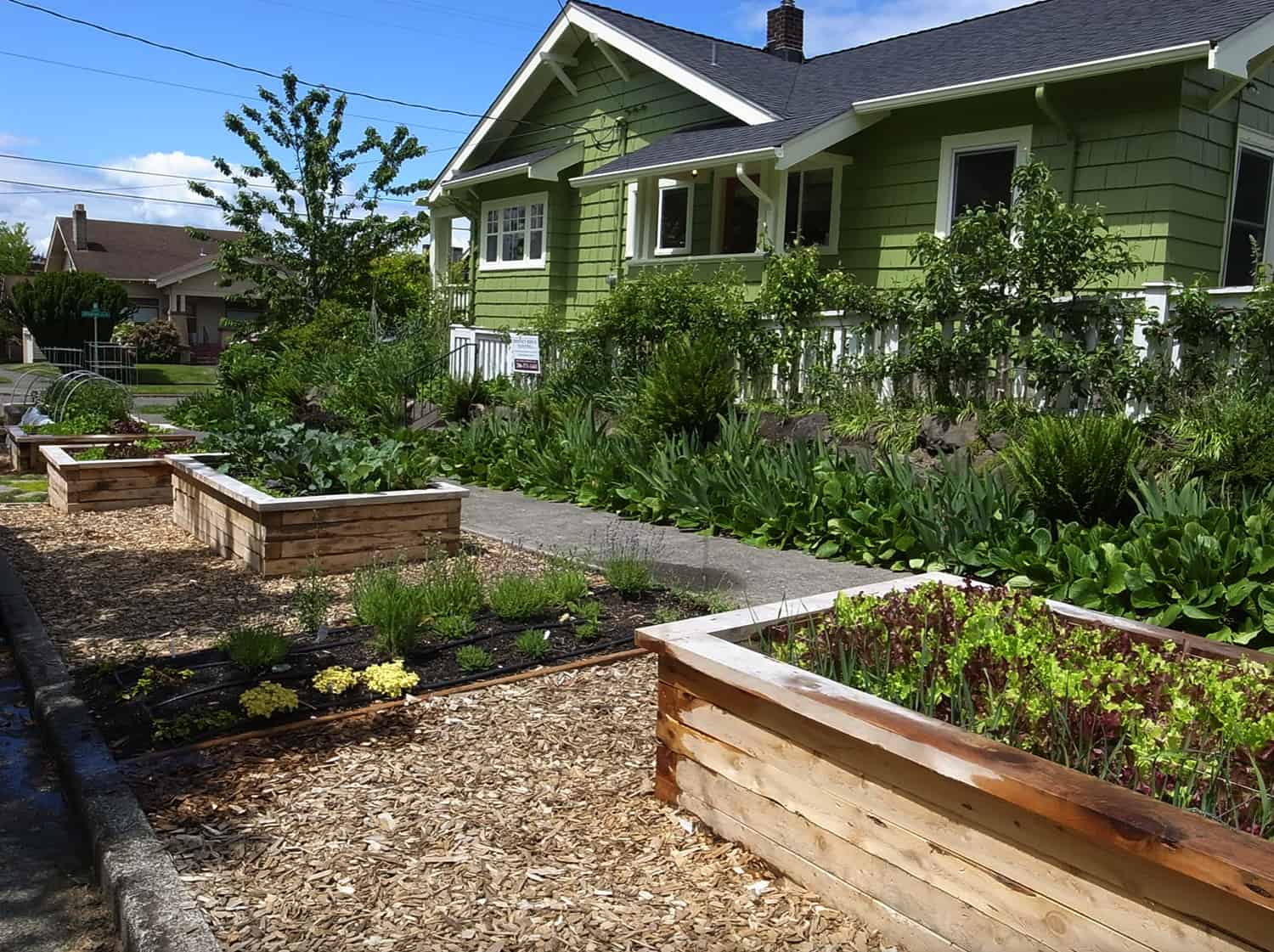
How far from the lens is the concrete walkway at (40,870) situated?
9.34 feet

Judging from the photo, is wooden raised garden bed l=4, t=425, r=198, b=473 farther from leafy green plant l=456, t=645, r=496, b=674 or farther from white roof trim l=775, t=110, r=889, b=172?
leafy green plant l=456, t=645, r=496, b=674

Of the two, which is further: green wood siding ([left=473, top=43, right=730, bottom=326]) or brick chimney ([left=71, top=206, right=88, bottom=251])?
brick chimney ([left=71, top=206, right=88, bottom=251])

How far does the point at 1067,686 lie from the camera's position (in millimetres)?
2846

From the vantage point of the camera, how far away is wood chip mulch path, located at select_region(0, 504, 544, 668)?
17.6 ft

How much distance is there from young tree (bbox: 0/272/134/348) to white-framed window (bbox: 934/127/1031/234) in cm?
3265

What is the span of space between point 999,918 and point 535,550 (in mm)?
5295

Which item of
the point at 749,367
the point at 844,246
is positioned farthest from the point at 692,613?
the point at 844,246

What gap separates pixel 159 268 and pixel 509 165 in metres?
40.2

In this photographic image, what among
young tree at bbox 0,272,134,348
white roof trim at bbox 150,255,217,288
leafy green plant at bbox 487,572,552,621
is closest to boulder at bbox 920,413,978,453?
leafy green plant at bbox 487,572,552,621

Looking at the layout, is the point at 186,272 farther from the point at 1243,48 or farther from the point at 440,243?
the point at 1243,48

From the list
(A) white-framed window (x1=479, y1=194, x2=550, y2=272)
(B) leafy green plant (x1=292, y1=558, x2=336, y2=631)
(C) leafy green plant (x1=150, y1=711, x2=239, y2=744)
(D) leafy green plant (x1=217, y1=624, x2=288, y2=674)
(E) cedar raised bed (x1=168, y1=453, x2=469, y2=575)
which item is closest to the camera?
(C) leafy green plant (x1=150, y1=711, x2=239, y2=744)

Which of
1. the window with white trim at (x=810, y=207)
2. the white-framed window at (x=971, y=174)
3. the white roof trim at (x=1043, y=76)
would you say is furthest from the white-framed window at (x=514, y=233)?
the white-framed window at (x=971, y=174)

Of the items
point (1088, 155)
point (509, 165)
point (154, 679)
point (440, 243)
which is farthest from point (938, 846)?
point (440, 243)

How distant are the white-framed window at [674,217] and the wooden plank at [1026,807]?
1265 centimetres
